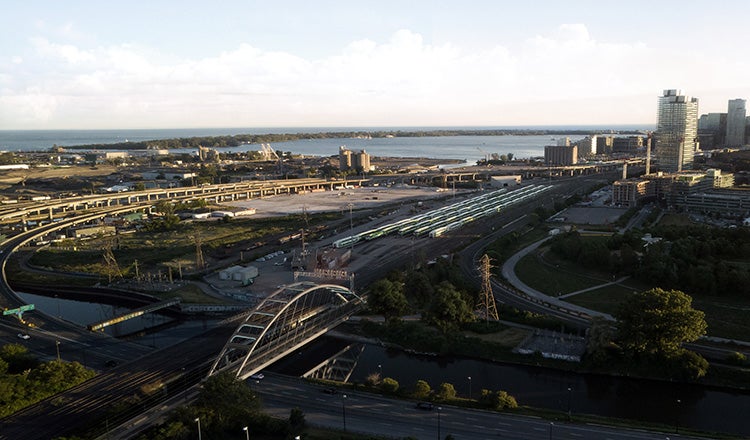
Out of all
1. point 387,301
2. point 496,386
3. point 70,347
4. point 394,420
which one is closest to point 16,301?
point 70,347

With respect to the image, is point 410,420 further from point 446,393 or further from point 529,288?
point 529,288

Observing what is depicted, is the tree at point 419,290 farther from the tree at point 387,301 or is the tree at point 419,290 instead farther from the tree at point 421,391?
the tree at point 421,391

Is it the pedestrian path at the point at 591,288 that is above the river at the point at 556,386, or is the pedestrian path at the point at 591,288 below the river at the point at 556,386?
above

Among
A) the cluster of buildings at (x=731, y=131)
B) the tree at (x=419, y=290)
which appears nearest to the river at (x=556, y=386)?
the tree at (x=419, y=290)

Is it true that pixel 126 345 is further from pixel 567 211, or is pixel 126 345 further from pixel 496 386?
pixel 567 211

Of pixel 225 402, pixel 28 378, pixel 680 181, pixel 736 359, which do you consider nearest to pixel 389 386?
pixel 225 402

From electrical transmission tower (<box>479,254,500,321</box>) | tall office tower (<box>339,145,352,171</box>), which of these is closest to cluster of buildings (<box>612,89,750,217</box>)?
electrical transmission tower (<box>479,254,500,321</box>)

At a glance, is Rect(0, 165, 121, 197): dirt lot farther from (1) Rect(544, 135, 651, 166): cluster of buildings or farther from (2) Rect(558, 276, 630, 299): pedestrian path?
(1) Rect(544, 135, 651, 166): cluster of buildings
